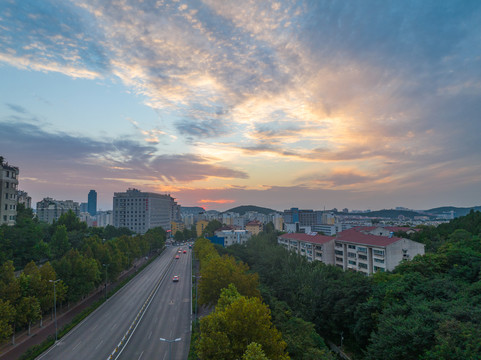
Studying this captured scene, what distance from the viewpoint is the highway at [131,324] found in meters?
26.9

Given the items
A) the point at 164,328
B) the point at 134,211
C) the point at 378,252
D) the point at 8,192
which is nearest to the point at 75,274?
the point at 164,328

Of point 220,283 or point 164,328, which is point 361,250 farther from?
point 164,328

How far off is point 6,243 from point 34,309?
77.5ft

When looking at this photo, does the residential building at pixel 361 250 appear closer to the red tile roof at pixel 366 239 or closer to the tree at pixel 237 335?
the red tile roof at pixel 366 239

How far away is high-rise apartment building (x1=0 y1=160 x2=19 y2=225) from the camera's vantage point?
5409 cm

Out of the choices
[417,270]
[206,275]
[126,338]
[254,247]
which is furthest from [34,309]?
[254,247]

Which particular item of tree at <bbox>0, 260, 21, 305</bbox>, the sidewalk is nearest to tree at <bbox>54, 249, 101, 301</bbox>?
the sidewalk

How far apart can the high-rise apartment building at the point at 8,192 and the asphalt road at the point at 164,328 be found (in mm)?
33308

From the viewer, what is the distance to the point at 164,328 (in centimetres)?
3275

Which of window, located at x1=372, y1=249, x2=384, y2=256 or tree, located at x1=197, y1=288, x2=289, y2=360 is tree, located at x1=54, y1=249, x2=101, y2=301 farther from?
window, located at x1=372, y1=249, x2=384, y2=256

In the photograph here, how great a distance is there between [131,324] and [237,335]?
1921cm

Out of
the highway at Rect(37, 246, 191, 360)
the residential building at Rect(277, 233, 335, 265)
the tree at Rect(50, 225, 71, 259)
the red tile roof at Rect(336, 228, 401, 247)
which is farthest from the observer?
the residential building at Rect(277, 233, 335, 265)

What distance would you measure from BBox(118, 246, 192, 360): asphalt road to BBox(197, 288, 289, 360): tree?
577 centimetres

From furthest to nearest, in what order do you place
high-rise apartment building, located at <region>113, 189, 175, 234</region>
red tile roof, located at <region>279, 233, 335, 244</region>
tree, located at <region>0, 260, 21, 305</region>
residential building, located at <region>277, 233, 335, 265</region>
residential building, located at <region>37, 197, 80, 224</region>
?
1. residential building, located at <region>37, 197, 80, 224</region>
2. high-rise apartment building, located at <region>113, 189, 175, 234</region>
3. red tile roof, located at <region>279, 233, 335, 244</region>
4. residential building, located at <region>277, 233, 335, 265</region>
5. tree, located at <region>0, 260, 21, 305</region>
